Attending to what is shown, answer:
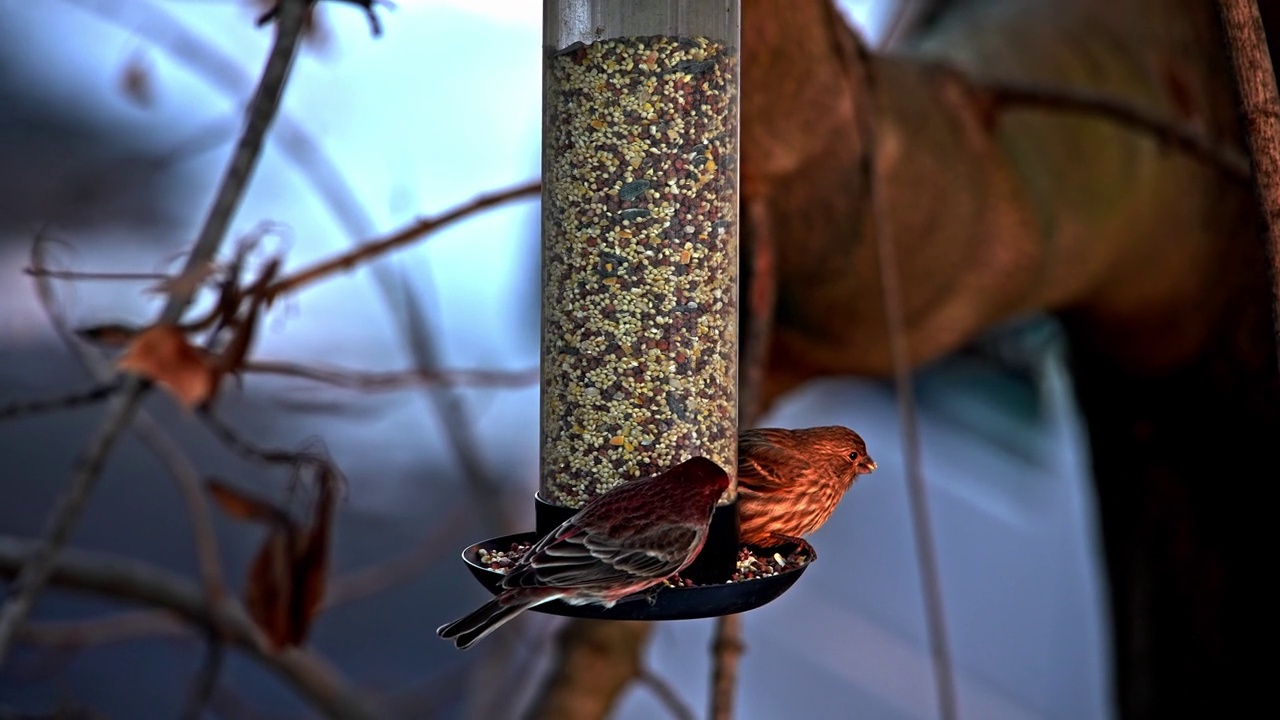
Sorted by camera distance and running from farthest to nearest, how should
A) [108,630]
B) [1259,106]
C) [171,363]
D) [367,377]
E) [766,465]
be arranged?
1. [108,630]
2. [367,377]
3. [766,465]
4. [171,363]
5. [1259,106]

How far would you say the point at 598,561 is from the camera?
148 cm

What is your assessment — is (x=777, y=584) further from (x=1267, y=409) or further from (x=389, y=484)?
(x=389, y=484)

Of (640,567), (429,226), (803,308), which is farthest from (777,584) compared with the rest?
(803,308)

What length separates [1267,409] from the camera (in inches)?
151

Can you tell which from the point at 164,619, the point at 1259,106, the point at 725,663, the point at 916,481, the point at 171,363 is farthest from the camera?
the point at 164,619

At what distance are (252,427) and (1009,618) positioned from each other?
191 inches

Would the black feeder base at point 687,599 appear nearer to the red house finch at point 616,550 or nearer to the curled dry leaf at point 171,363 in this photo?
the red house finch at point 616,550

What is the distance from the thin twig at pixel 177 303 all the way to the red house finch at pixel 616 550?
0.58 metres

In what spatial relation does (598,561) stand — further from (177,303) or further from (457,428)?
(457,428)

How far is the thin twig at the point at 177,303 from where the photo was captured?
1.71m

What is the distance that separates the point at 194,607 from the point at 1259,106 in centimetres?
259

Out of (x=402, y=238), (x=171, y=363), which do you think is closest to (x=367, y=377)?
(x=402, y=238)

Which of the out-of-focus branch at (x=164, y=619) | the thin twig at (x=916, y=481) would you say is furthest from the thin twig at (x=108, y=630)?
the thin twig at (x=916, y=481)

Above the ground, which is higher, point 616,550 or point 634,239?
point 634,239
